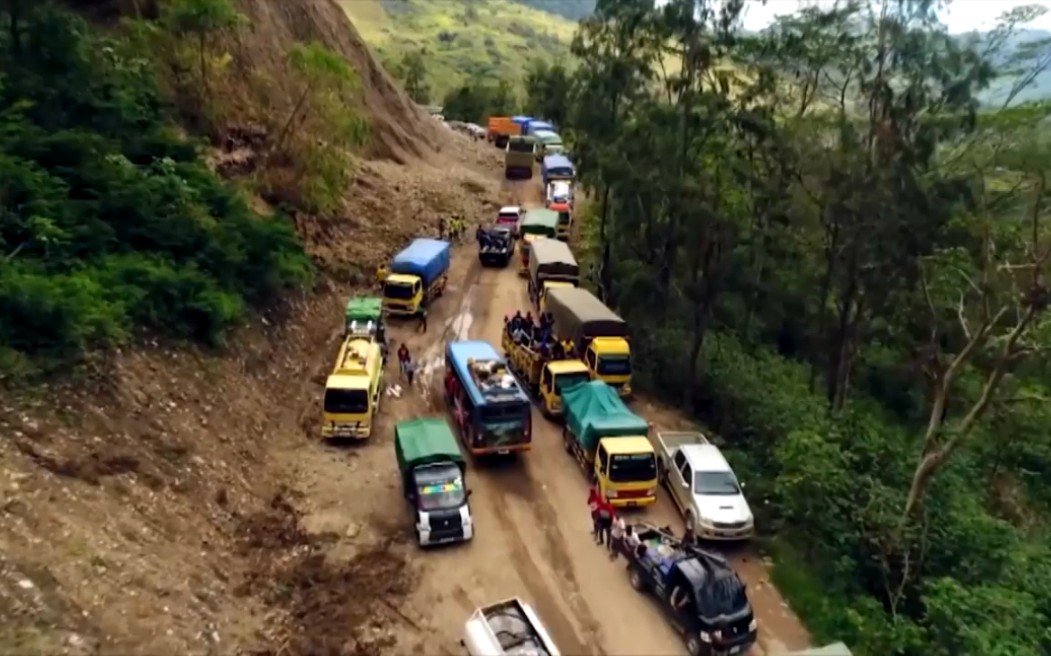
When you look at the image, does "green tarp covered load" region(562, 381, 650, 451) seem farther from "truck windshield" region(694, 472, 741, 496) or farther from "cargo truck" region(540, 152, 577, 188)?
"cargo truck" region(540, 152, 577, 188)

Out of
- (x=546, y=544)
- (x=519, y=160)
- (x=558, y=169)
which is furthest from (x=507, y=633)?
(x=519, y=160)

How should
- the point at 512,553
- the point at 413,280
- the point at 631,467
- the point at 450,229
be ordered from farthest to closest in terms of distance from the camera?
the point at 450,229 < the point at 413,280 < the point at 631,467 < the point at 512,553

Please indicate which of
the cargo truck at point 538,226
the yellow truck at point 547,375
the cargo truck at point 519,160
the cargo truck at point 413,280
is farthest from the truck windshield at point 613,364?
the cargo truck at point 519,160

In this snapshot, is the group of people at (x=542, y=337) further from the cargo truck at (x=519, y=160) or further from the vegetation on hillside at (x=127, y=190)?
the cargo truck at (x=519, y=160)

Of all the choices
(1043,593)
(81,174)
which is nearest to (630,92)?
(81,174)

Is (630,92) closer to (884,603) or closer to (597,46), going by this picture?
(597,46)

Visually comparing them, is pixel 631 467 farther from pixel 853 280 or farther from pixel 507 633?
pixel 853 280
